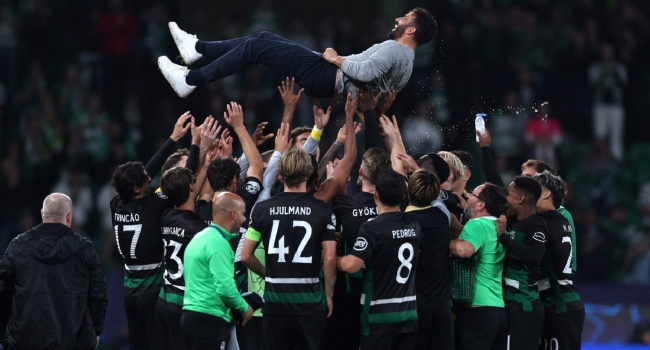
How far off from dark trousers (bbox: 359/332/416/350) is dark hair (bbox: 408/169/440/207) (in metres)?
1.00

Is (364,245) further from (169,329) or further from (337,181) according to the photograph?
(169,329)

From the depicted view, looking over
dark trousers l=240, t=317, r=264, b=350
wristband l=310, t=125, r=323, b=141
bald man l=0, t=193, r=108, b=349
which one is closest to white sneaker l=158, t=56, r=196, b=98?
wristband l=310, t=125, r=323, b=141

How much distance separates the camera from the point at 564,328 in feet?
27.2

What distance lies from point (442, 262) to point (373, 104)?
1574 millimetres

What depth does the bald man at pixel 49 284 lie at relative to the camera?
25.3 feet

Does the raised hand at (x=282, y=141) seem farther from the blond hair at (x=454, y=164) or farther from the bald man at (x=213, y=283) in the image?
the blond hair at (x=454, y=164)

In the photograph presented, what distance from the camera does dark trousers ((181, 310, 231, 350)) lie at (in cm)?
703

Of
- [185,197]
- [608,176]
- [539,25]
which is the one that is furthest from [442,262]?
[539,25]

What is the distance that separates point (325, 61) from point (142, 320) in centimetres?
269

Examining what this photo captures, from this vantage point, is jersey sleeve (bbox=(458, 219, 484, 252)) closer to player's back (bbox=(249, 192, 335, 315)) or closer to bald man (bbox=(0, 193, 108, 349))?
Result: player's back (bbox=(249, 192, 335, 315))

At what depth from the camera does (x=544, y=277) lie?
8.34 meters

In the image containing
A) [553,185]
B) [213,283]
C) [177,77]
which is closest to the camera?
[213,283]

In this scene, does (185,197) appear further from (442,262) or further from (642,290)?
(642,290)

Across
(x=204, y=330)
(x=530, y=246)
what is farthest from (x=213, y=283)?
(x=530, y=246)
